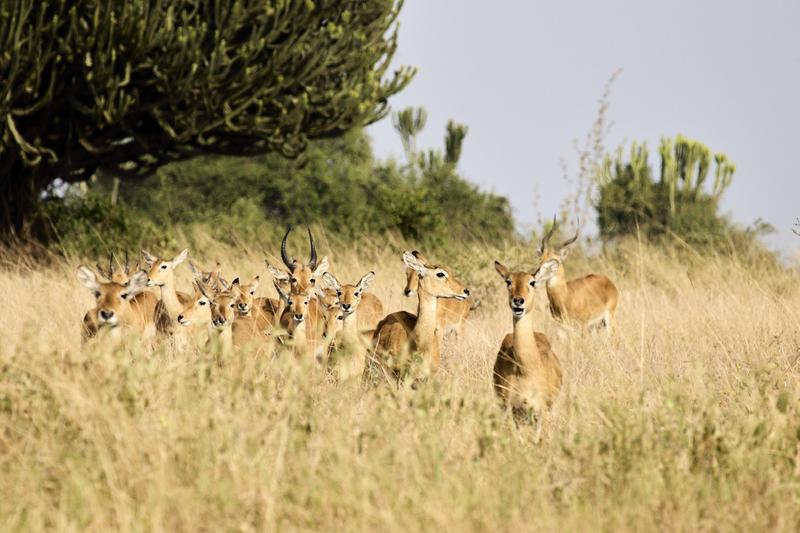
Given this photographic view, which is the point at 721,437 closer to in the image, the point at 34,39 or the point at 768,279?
the point at 768,279

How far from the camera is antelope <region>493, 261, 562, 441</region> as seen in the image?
6.39 metres

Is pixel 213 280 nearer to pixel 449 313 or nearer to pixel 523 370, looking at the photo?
pixel 449 313

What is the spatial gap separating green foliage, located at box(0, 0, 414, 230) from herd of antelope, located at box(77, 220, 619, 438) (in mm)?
6381

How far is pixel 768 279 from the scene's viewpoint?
14.7 m

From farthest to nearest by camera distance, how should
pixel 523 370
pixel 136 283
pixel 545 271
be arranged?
pixel 136 283 < pixel 545 271 < pixel 523 370

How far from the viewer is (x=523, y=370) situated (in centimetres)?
646

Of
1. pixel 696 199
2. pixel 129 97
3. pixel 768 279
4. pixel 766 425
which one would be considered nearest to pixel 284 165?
pixel 696 199

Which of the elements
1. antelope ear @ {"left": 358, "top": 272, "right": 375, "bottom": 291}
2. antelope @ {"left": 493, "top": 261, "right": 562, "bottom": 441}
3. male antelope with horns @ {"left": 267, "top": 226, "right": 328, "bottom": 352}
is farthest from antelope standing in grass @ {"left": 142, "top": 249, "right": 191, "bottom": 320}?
antelope @ {"left": 493, "top": 261, "right": 562, "bottom": 441}

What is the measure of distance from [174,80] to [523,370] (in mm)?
10761

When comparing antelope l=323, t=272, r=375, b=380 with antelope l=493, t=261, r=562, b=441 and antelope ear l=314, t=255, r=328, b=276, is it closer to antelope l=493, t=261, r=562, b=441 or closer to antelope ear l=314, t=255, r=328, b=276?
antelope ear l=314, t=255, r=328, b=276

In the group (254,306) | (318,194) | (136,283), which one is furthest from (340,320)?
(318,194)

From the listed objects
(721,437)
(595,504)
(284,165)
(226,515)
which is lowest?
(284,165)

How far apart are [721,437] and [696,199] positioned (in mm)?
32253

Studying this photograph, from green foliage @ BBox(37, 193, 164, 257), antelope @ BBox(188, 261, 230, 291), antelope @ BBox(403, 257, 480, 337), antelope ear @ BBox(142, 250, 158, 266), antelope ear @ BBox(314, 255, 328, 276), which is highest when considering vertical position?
antelope ear @ BBox(314, 255, 328, 276)
